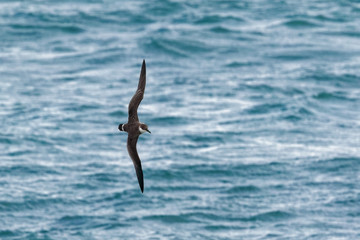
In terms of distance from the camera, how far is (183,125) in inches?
1730

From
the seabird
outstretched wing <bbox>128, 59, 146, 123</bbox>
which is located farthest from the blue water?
outstretched wing <bbox>128, 59, 146, 123</bbox>

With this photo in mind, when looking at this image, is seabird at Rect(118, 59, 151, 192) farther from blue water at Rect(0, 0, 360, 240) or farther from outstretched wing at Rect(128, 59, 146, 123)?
blue water at Rect(0, 0, 360, 240)

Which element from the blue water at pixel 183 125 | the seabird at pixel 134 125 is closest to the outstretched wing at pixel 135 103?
the seabird at pixel 134 125

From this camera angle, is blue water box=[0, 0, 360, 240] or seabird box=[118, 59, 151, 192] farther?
blue water box=[0, 0, 360, 240]

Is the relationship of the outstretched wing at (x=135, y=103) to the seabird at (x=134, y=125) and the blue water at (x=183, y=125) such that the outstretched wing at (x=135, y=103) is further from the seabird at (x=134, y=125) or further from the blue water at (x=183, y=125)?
the blue water at (x=183, y=125)

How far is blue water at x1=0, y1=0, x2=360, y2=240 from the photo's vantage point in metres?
37.9

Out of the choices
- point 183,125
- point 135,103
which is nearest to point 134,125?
point 135,103

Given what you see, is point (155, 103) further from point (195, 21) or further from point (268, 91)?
point (195, 21)

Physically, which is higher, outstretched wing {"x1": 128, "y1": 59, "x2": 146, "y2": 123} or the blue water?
outstretched wing {"x1": 128, "y1": 59, "x2": 146, "y2": 123}

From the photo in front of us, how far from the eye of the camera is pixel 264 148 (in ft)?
139

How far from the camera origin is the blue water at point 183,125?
124 feet

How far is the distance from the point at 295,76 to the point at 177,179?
1075 cm

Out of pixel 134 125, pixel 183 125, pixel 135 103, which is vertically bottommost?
pixel 183 125

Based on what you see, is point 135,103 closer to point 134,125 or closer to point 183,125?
point 134,125
